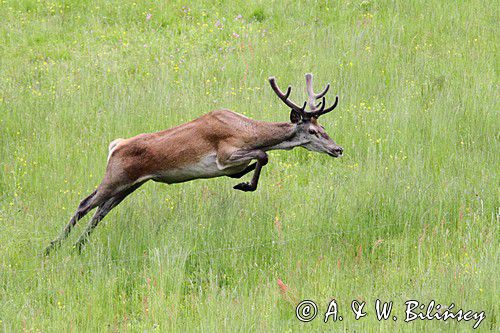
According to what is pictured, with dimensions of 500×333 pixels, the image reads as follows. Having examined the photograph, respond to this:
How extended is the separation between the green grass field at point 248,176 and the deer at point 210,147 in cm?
41

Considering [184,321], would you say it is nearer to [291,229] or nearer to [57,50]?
[291,229]

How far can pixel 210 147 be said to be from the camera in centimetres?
934

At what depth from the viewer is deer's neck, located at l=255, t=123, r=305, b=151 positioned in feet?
30.8

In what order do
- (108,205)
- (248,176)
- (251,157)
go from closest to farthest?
(251,157), (108,205), (248,176)

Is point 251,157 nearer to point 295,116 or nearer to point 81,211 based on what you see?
point 295,116

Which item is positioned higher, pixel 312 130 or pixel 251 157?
pixel 312 130

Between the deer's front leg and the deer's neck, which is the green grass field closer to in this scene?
the deer's front leg

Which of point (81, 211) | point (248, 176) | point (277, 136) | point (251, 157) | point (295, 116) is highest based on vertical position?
point (295, 116)

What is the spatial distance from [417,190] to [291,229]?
4.63 feet

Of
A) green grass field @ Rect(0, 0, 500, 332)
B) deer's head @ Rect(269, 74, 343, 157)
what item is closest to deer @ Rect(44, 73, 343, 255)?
deer's head @ Rect(269, 74, 343, 157)

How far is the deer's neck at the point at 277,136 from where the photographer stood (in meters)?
Result: 9.38

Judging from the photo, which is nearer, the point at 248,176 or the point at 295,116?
the point at 295,116

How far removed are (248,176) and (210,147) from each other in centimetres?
183

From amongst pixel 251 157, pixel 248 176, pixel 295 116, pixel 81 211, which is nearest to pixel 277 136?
pixel 295 116
